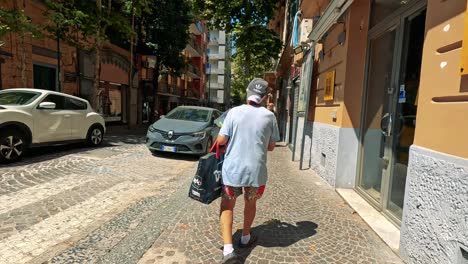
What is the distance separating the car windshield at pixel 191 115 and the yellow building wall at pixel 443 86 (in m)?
6.90

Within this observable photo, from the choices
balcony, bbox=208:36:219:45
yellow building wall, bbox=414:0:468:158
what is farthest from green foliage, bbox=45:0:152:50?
balcony, bbox=208:36:219:45

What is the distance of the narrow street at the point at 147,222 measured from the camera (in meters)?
3.04

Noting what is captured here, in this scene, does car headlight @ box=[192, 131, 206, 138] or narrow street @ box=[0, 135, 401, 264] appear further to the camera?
car headlight @ box=[192, 131, 206, 138]

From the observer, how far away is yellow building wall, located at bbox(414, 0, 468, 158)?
245cm

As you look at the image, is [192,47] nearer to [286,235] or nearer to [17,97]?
[17,97]

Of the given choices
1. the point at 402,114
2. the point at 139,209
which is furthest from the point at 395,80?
the point at 139,209

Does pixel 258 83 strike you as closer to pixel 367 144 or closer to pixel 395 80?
pixel 395 80

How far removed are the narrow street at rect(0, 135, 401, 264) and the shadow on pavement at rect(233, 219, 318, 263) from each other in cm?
1

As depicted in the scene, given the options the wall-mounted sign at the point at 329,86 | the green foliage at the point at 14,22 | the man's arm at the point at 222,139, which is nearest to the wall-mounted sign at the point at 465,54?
the man's arm at the point at 222,139

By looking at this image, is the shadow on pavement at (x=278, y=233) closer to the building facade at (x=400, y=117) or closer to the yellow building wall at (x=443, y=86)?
the building facade at (x=400, y=117)

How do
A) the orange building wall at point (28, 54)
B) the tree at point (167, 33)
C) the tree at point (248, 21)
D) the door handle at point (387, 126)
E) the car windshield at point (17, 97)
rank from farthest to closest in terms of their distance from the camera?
the tree at point (167, 33), the tree at point (248, 21), the orange building wall at point (28, 54), the car windshield at point (17, 97), the door handle at point (387, 126)

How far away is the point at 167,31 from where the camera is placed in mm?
20047

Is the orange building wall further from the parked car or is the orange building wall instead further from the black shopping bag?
the black shopping bag

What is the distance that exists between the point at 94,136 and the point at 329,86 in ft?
22.6
